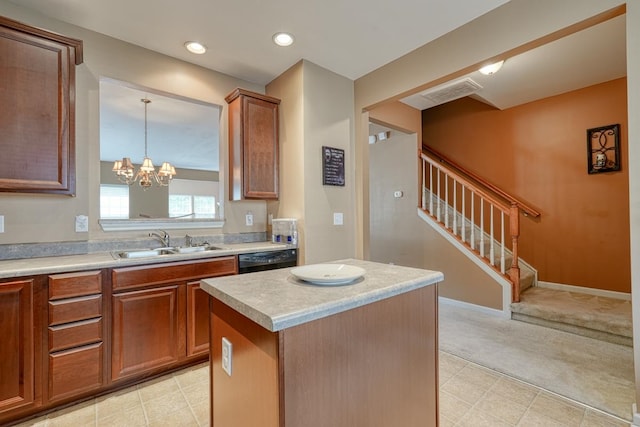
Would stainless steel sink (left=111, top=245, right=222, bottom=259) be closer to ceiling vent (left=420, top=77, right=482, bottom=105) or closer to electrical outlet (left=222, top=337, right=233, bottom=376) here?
electrical outlet (left=222, top=337, right=233, bottom=376)

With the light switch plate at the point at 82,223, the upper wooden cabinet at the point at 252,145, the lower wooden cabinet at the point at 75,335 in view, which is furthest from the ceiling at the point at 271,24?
the lower wooden cabinet at the point at 75,335

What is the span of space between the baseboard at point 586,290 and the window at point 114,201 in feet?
16.7

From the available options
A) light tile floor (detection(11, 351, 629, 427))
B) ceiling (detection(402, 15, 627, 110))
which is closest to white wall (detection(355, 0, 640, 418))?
light tile floor (detection(11, 351, 629, 427))

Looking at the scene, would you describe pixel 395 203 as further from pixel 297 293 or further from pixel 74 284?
pixel 74 284

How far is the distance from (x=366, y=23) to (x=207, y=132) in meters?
2.61

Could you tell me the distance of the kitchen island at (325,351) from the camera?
2.87 ft

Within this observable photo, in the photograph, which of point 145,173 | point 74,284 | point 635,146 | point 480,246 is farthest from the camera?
point 480,246

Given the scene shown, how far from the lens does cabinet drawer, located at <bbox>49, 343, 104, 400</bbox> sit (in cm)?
175

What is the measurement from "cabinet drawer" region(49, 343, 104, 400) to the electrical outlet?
129 cm

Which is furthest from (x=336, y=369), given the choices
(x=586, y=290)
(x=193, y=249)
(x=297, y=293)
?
(x=586, y=290)

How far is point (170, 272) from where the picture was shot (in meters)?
2.15

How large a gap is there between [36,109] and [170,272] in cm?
137

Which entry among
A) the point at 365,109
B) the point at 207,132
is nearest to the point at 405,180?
the point at 365,109

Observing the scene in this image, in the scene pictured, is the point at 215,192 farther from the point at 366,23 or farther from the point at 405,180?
the point at 405,180
